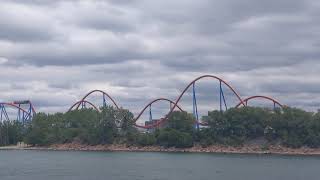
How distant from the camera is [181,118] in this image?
575ft

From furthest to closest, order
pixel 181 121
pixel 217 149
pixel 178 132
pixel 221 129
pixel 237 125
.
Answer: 1. pixel 181 121
2. pixel 221 129
3. pixel 178 132
4. pixel 237 125
5. pixel 217 149

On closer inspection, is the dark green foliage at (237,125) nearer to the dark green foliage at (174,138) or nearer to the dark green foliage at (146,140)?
the dark green foliage at (174,138)

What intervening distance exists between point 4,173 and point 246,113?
91.4 meters

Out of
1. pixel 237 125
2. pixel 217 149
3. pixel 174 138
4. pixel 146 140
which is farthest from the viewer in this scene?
pixel 146 140

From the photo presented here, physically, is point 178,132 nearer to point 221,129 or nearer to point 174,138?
point 174,138

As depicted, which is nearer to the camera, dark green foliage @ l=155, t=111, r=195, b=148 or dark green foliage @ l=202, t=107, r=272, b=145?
dark green foliage @ l=202, t=107, r=272, b=145

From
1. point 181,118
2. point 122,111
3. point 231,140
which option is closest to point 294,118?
point 231,140

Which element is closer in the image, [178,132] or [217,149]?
[217,149]

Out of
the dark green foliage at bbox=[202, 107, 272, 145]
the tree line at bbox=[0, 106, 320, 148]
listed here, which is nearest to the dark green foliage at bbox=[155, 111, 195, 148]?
the tree line at bbox=[0, 106, 320, 148]

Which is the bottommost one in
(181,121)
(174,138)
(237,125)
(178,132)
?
(174,138)

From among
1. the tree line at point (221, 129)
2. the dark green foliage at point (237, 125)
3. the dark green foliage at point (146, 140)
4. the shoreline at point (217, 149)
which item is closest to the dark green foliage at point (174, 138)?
the tree line at point (221, 129)

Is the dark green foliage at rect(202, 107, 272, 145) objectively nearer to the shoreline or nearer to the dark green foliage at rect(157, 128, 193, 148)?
the shoreline

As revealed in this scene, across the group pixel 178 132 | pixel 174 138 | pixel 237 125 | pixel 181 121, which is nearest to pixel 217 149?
pixel 237 125

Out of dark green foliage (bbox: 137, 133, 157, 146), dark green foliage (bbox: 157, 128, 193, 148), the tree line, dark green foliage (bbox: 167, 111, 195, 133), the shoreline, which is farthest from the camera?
dark green foliage (bbox: 137, 133, 157, 146)
